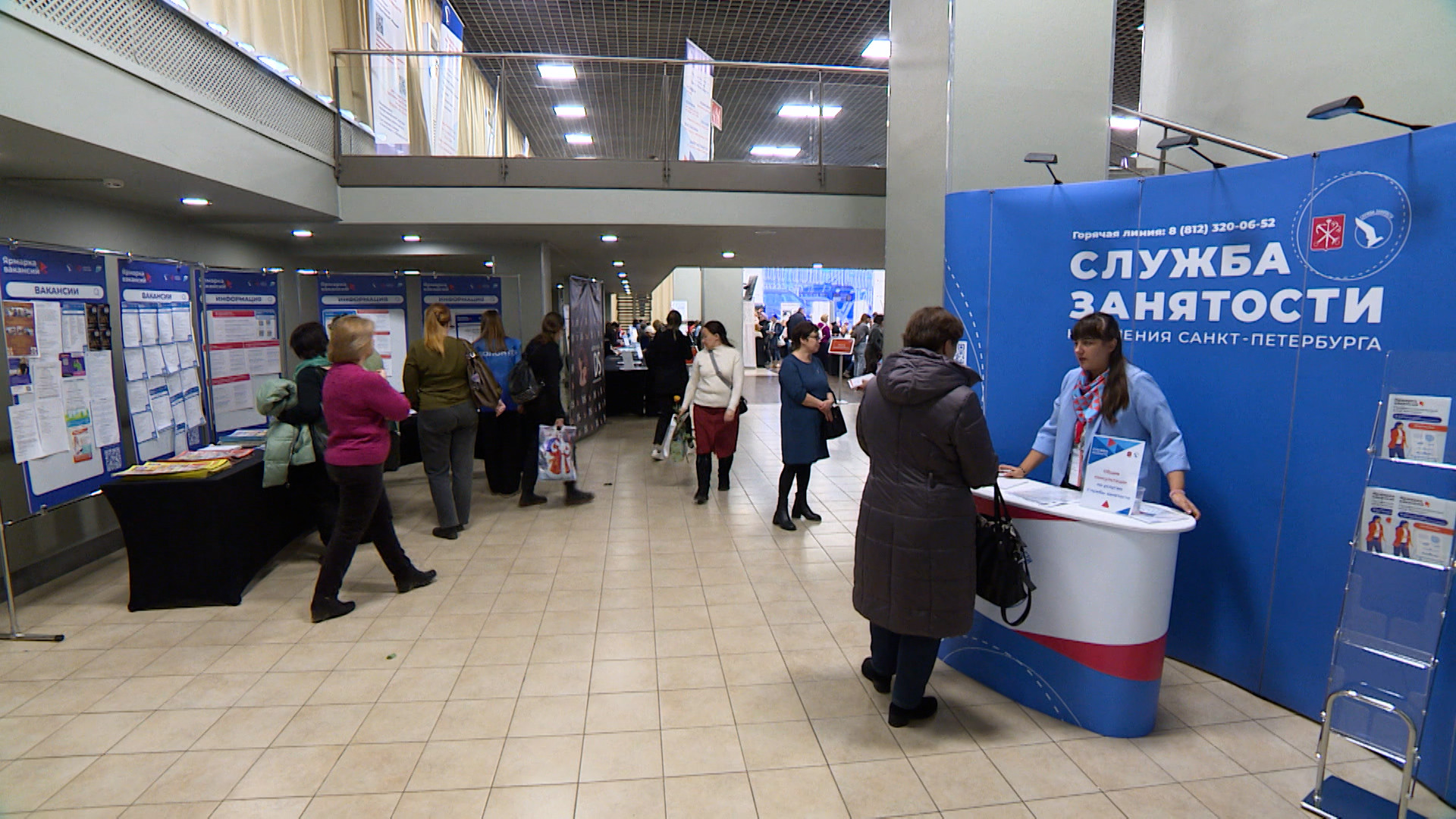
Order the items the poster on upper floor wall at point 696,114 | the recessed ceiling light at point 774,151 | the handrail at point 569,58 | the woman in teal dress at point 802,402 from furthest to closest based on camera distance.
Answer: the recessed ceiling light at point 774,151 < the poster on upper floor wall at point 696,114 < the handrail at point 569,58 < the woman in teal dress at point 802,402

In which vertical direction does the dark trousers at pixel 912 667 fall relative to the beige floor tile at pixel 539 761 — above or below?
above

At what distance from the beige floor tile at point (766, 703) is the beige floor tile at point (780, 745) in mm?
49

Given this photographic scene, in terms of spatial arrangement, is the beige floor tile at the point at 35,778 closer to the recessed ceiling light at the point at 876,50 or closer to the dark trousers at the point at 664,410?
the dark trousers at the point at 664,410

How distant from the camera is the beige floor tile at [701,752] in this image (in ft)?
8.69

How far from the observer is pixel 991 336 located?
3.91 metres

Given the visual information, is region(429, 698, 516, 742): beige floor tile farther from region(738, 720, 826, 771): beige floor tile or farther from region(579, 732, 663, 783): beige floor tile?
region(738, 720, 826, 771): beige floor tile

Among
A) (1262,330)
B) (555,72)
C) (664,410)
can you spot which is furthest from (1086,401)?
(555,72)

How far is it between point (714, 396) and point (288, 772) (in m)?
3.98

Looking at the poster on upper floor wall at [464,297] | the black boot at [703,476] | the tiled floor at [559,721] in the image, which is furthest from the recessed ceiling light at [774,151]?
the tiled floor at [559,721]

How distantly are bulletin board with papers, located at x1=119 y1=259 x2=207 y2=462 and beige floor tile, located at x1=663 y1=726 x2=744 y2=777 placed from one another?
393cm

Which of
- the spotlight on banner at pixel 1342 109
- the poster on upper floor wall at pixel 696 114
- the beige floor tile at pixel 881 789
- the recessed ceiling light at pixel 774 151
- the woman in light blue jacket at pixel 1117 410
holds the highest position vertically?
the recessed ceiling light at pixel 774 151

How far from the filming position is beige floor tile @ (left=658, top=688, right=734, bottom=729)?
2947 millimetres

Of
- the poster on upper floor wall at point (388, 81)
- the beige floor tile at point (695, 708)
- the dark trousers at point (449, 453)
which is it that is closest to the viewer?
the beige floor tile at point (695, 708)

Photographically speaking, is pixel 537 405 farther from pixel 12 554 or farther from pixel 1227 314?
pixel 1227 314
